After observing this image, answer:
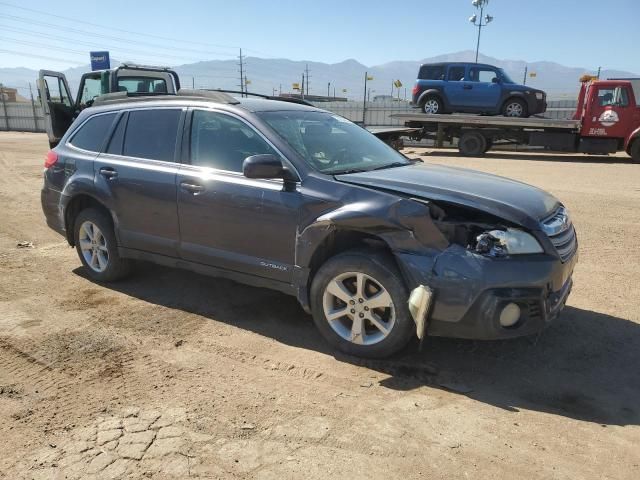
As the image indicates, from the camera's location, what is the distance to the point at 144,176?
452 centimetres

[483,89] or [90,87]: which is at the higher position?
[483,89]

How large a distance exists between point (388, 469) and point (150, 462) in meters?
1.14

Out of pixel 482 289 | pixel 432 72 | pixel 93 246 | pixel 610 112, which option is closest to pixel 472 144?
pixel 432 72

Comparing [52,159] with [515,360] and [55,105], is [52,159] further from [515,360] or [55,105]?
[55,105]

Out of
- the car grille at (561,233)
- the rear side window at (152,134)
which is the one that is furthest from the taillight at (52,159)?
the car grille at (561,233)

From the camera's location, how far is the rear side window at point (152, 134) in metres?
4.49

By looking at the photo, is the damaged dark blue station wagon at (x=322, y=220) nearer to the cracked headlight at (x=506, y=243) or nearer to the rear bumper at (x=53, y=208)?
the cracked headlight at (x=506, y=243)

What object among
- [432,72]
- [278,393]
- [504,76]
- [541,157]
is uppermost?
[432,72]

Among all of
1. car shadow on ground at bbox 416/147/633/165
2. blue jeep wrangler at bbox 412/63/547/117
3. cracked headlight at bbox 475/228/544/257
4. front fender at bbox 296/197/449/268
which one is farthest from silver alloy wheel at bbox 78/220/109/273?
blue jeep wrangler at bbox 412/63/547/117

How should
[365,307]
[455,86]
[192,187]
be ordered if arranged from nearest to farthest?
[365,307] < [192,187] < [455,86]

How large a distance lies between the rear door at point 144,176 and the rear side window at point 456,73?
16070 mm

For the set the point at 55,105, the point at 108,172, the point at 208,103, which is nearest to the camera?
the point at 208,103

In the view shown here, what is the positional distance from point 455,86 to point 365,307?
1731 cm

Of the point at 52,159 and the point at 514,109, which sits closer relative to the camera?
the point at 52,159
